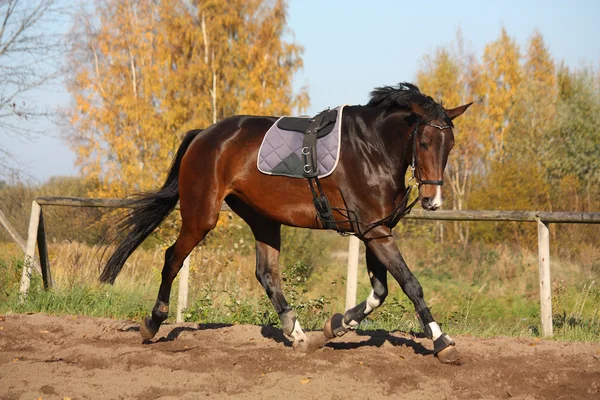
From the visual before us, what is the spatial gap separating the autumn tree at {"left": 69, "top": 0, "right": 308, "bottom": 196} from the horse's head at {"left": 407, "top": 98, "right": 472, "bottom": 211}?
20686 mm

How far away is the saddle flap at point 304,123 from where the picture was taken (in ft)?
18.4

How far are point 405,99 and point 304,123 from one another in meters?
0.90

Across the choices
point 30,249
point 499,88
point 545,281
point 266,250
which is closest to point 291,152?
point 266,250

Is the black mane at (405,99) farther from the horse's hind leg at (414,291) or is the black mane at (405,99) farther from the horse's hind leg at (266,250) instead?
the horse's hind leg at (266,250)

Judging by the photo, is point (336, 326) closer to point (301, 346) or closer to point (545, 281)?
point (301, 346)

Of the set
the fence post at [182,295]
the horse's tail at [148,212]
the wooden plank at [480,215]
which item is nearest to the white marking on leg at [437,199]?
the wooden plank at [480,215]

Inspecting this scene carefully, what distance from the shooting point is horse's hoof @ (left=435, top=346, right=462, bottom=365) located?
200 inches

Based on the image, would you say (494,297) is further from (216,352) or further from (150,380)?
(150,380)

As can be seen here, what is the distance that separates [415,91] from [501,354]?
214cm

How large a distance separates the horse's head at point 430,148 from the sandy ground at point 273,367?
1.22m

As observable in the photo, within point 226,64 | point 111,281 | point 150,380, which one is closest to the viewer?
point 150,380

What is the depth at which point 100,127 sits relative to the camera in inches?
1175

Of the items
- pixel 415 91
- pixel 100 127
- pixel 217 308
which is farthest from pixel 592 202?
pixel 100 127

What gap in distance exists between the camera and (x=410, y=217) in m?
7.01
